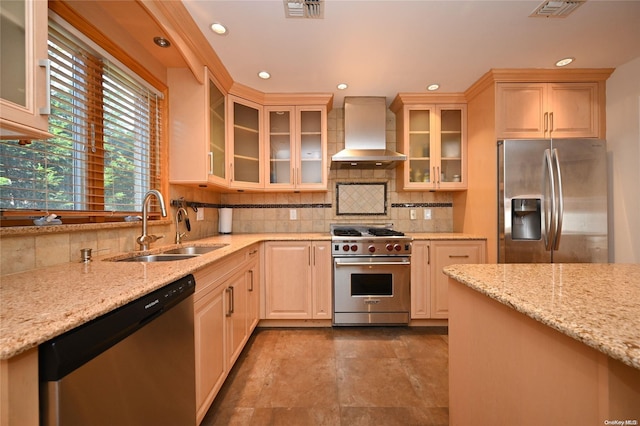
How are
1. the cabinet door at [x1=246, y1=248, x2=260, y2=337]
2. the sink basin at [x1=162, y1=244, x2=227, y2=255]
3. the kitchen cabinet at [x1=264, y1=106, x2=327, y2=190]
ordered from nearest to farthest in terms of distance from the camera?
the sink basin at [x1=162, y1=244, x2=227, y2=255] < the cabinet door at [x1=246, y1=248, x2=260, y2=337] < the kitchen cabinet at [x1=264, y1=106, x2=327, y2=190]

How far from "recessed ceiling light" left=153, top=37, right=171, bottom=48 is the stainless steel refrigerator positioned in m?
2.75

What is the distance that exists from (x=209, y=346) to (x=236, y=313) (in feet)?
1.47

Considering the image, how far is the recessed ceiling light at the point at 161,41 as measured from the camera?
1.67 meters

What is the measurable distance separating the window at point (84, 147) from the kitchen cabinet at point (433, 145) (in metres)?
2.44

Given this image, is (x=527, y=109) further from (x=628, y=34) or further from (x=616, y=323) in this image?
(x=616, y=323)

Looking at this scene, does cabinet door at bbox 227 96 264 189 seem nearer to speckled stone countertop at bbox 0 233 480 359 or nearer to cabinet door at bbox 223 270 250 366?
cabinet door at bbox 223 270 250 366

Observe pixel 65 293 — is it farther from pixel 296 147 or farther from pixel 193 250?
pixel 296 147

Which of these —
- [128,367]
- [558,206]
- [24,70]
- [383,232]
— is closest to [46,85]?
[24,70]

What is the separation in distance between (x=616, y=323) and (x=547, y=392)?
10.6 inches

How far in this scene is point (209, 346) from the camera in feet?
4.59

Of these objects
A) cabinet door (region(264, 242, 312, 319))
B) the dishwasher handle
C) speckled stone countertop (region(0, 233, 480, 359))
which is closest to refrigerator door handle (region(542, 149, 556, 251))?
cabinet door (region(264, 242, 312, 319))

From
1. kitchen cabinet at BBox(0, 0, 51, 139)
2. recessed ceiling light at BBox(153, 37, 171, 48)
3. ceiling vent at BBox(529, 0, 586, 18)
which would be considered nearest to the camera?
kitchen cabinet at BBox(0, 0, 51, 139)

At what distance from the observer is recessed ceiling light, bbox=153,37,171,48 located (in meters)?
1.67

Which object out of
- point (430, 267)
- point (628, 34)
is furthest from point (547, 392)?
point (628, 34)
